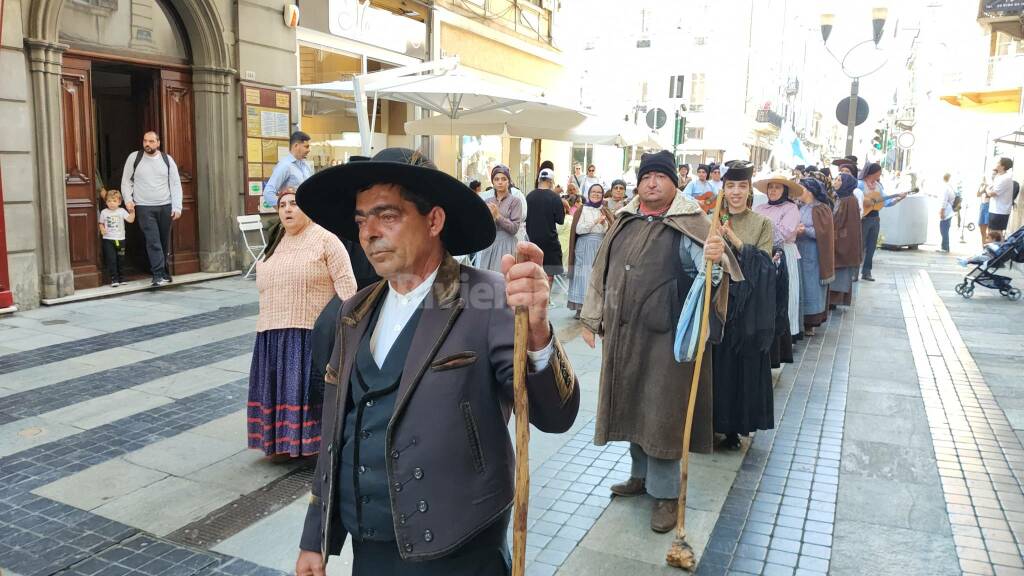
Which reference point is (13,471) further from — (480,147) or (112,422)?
(480,147)

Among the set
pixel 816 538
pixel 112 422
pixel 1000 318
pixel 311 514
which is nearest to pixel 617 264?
pixel 816 538

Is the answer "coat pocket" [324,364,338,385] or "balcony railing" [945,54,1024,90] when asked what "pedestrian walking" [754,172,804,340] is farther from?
"balcony railing" [945,54,1024,90]

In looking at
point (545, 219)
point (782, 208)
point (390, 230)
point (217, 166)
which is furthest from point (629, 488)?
point (217, 166)

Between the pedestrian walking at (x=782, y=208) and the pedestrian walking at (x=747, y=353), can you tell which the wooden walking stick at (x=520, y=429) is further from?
the pedestrian walking at (x=782, y=208)

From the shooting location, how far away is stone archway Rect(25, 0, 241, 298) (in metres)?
8.84

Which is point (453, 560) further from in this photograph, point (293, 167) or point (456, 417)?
point (293, 167)

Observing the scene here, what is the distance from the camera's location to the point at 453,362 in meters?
1.91

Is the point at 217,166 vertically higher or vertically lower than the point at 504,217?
higher

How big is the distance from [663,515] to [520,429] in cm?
259

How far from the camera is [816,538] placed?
412 centimetres

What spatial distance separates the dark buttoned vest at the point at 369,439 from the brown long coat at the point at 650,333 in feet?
7.71

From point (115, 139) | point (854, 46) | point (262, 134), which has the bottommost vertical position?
point (115, 139)

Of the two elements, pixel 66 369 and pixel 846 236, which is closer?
pixel 66 369

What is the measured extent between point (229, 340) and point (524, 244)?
6.82 metres
